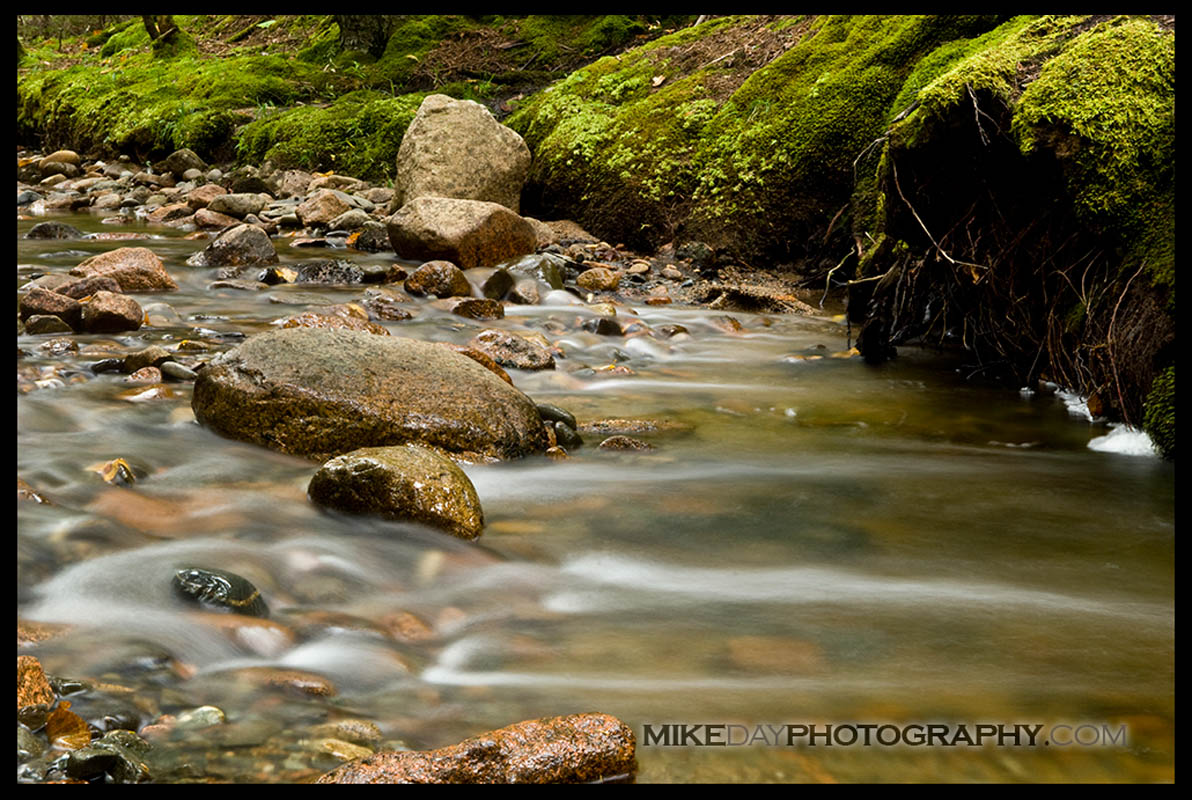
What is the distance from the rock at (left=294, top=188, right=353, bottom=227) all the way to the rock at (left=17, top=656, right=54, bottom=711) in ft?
29.0

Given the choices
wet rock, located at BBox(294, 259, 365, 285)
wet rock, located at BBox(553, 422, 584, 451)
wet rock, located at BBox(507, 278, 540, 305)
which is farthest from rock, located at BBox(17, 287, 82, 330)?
wet rock, located at BBox(553, 422, 584, 451)

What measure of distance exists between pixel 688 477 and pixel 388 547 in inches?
55.3

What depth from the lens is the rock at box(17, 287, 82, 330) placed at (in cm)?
581

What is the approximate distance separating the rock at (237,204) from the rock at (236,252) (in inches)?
104

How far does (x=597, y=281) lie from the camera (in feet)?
26.8

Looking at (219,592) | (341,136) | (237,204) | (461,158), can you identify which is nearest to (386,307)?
(461,158)

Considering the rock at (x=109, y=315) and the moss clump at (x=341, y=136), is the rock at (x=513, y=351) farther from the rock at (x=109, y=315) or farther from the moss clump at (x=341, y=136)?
the moss clump at (x=341, y=136)

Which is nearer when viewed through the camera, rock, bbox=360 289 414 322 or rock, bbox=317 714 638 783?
rock, bbox=317 714 638 783

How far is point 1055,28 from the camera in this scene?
544 centimetres

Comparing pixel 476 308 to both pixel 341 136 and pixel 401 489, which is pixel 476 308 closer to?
pixel 401 489

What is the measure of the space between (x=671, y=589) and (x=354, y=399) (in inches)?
69.3

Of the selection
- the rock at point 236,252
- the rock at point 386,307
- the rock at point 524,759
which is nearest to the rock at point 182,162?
the rock at point 236,252

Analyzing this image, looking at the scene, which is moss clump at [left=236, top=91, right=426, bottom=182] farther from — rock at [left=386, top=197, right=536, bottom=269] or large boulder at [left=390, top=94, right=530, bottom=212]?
rock at [left=386, top=197, right=536, bottom=269]
